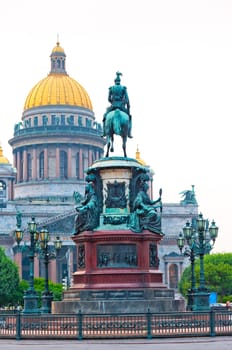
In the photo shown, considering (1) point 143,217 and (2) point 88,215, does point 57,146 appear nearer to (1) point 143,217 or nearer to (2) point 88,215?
(2) point 88,215

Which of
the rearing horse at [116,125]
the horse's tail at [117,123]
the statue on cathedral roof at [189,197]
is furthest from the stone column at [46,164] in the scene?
the horse's tail at [117,123]

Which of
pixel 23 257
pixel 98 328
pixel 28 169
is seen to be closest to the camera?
pixel 98 328

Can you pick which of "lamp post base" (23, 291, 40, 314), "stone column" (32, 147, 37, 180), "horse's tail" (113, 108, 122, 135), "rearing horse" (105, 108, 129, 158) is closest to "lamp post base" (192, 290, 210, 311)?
"rearing horse" (105, 108, 129, 158)

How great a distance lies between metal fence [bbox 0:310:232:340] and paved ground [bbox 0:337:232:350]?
755 mm

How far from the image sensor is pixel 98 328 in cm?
3155

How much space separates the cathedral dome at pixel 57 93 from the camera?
5758 inches

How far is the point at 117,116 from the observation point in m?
41.0

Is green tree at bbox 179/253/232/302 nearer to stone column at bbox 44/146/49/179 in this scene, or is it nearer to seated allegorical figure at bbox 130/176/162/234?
stone column at bbox 44/146/49/179

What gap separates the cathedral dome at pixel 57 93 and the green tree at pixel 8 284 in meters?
61.0

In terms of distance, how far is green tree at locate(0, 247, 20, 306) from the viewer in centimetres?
8494

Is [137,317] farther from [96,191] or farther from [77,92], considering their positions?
[77,92]

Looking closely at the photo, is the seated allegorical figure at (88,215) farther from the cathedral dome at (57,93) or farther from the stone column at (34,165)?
the cathedral dome at (57,93)

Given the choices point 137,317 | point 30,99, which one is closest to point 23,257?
point 30,99

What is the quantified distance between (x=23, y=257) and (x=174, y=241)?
22.6 meters
